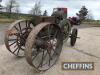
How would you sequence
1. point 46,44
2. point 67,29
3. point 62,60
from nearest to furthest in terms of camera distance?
point 46,44
point 62,60
point 67,29

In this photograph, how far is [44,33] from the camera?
7172mm

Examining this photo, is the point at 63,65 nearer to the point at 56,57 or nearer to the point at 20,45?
the point at 56,57

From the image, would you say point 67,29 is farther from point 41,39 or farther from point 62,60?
point 41,39

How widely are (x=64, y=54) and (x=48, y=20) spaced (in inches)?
58.2

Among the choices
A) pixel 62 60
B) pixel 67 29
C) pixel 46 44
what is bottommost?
pixel 62 60

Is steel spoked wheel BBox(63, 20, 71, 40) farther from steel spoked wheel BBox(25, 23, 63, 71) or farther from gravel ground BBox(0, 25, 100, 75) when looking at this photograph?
steel spoked wheel BBox(25, 23, 63, 71)

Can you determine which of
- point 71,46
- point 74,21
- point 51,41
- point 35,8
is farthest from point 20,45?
point 35,8

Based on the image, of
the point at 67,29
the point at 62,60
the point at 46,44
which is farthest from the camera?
the point at 67,29

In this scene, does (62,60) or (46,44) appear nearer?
(46,44)

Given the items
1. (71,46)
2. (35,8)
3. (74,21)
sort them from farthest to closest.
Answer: (35,8) → (74,21) → (71,46)

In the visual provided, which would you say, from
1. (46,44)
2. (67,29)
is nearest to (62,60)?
(46,44)

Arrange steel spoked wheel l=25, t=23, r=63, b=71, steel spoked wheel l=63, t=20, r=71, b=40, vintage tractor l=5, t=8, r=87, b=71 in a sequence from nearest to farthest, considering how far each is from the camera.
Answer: vintage tractor l=5, t=8, r=87, b=71, steel spoked wheel l=25, t=23, r=63, b=71, steel spoked wheel l=63, t=20, r=71, b=40

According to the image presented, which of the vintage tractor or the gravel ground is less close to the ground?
the vintage tractor

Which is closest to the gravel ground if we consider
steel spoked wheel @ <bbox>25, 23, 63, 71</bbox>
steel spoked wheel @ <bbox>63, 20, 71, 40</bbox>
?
steel spoked wheel @ <bbox>25, 23, 63, 71</bbox>
